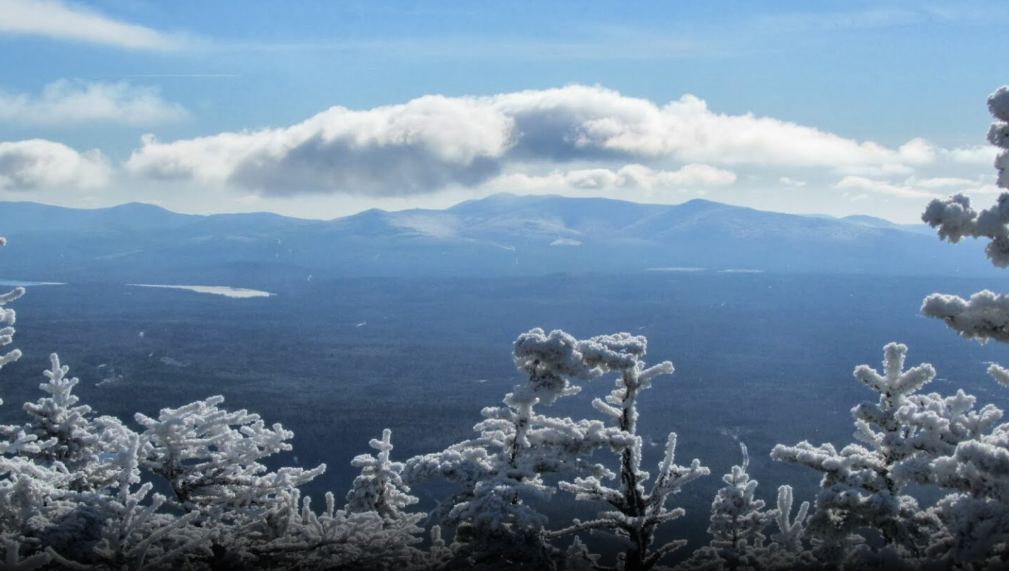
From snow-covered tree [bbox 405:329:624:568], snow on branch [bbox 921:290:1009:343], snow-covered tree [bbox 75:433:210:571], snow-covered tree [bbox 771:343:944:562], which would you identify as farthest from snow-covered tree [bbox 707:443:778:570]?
snow-covered tree [bbox 75:433:210:571]

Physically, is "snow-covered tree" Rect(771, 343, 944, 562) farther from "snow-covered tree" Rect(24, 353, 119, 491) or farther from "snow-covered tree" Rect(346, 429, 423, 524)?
"snow-covered tree" Rect(24, 353, 119, 491)

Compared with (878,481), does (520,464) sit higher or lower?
lower

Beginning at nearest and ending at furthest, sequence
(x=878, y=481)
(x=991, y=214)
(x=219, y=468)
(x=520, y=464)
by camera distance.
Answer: (x=991, y=214) < (x=878, y=481) < (x=520, y=464) < (x=219, y=468)

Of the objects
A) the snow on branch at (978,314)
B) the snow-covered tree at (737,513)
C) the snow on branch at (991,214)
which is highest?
the snow on branch at (991,214)

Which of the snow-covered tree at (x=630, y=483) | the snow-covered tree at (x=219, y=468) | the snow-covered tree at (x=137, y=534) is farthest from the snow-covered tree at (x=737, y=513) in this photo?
the snow-covered tree at (x=137, y=534)

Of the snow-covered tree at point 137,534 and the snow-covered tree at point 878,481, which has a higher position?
the snow-covered tree at point 878,481

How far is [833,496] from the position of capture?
10133 mm


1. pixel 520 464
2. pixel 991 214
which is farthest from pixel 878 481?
pixel 520 464

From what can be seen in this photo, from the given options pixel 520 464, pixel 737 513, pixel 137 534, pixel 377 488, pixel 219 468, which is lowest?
pixel 737 513

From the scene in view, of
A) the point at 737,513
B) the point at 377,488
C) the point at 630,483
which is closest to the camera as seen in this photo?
the point at 630,483

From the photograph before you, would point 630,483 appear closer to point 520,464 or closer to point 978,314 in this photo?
point 520,464

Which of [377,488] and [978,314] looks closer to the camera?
[978,314]

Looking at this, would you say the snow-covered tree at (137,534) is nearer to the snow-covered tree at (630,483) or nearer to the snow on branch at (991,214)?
the snow-covered tree at (630,483)

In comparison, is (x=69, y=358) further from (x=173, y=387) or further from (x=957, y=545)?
(x=957, y=545)
